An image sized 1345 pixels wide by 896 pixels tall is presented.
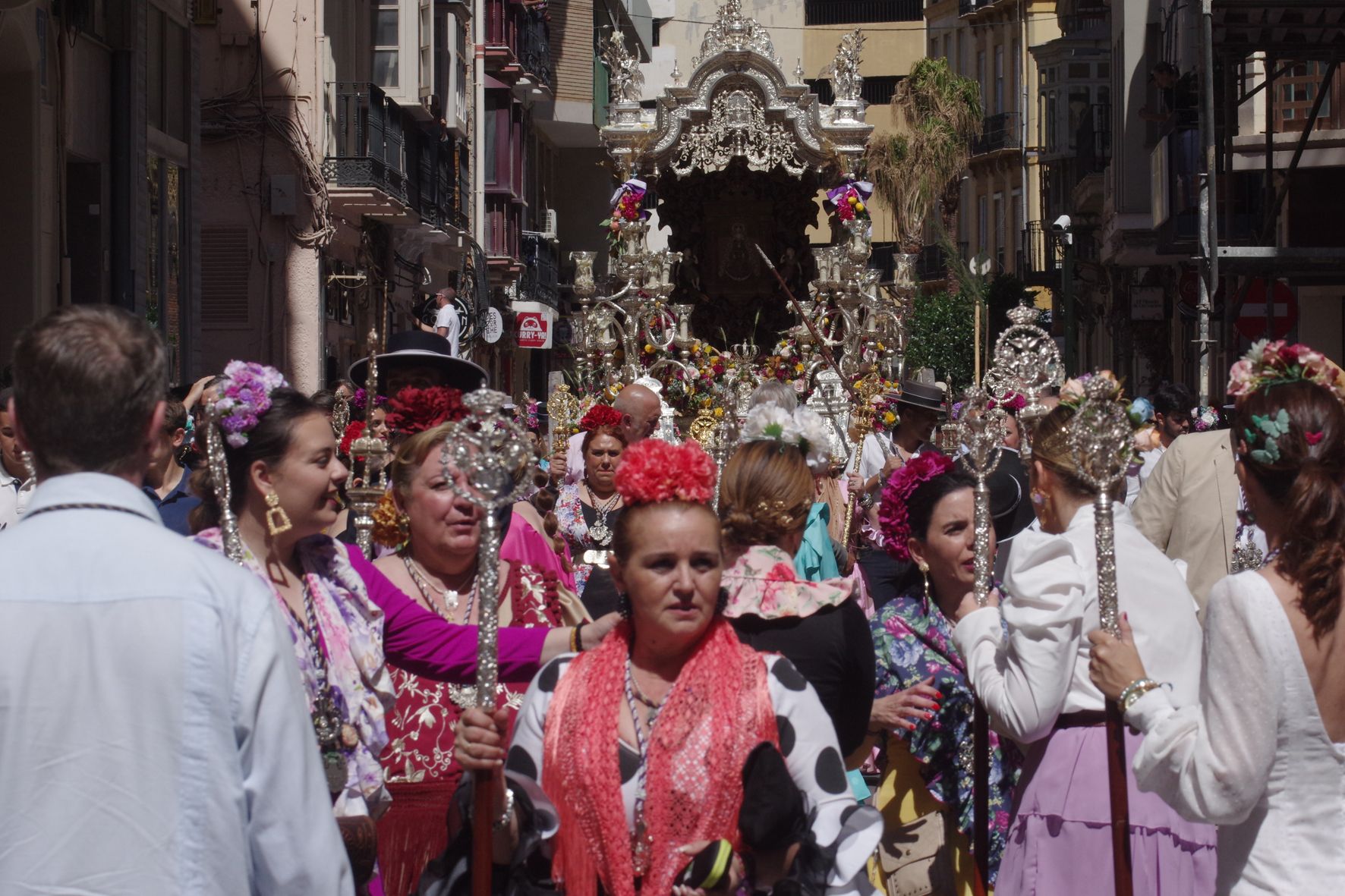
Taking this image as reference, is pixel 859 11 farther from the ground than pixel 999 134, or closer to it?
farther from the ground

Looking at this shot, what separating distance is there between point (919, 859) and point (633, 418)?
4585mm

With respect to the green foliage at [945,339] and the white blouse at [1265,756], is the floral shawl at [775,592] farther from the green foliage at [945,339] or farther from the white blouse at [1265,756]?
the green foliage at [945,339]

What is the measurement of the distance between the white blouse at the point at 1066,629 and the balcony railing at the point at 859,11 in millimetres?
52758

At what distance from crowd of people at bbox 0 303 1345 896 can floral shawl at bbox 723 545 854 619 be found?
0.01m

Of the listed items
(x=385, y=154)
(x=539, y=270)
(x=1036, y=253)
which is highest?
(x=1036, y=253)

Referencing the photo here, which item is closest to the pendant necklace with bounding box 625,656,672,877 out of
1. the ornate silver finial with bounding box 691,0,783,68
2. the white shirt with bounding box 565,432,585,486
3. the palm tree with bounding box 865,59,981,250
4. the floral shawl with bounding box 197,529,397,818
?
the floral shawl with bounding box 197,529,397,818

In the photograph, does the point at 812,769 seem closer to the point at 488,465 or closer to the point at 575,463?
the point at 488,465

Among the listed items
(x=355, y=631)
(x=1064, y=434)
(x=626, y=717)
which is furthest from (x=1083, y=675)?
(x=355, y=631)

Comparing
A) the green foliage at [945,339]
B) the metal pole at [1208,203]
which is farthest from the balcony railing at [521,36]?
the metal pole at [1208,203]

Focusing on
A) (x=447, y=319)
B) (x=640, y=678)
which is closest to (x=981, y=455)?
(x=640, y=678)

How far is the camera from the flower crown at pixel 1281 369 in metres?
3.85

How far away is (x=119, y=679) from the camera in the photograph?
8.71 feet

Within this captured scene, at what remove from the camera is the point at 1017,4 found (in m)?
49.9

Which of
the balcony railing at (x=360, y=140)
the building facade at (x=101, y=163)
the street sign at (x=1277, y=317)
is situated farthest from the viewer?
the balcony railing at (x=360, y=140)
